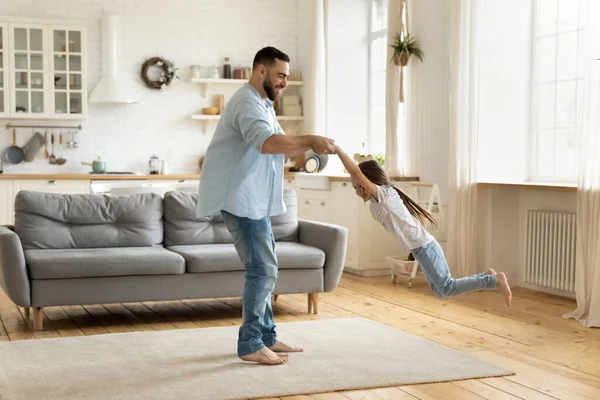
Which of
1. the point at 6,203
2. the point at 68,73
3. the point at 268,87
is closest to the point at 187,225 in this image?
the point at 268,87

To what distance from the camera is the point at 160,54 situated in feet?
30.1

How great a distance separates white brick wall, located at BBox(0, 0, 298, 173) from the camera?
29.1 feet

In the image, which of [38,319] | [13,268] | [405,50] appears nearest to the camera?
[13,268]

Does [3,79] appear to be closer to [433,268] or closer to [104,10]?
[104,10]

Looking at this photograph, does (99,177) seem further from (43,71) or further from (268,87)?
(268,87)

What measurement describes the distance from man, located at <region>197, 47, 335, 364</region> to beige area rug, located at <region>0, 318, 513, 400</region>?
0.26m

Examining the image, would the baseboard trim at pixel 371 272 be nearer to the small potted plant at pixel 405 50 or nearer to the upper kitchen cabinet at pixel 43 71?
the small potted plant at pixel 405 50

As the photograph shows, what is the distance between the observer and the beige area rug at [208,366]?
354cm

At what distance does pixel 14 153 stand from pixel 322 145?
5.91 metres

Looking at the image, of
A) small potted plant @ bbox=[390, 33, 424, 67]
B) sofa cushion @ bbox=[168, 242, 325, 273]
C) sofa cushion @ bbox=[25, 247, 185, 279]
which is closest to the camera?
sofa cushion @ bbox=[25, 247, 185, 279]

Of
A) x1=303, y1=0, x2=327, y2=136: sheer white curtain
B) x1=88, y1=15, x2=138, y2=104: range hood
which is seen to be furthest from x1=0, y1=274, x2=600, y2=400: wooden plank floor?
x1=88, y1=15, x2=138, y2=104: range hood

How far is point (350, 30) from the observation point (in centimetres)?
894

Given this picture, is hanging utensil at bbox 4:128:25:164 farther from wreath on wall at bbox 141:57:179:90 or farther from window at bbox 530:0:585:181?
window at bbox 530:0:585:181

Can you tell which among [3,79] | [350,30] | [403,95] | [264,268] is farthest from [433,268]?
[3,79]
